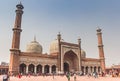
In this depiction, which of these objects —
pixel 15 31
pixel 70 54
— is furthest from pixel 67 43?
pixel 15 31

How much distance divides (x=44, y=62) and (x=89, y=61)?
1311 centimetres

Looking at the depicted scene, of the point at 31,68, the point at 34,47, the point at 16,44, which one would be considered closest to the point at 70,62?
the point at 34,47

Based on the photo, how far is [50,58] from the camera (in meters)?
32.5

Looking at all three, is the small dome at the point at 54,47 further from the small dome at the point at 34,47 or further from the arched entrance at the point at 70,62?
the arched entrance at the point at 70,62

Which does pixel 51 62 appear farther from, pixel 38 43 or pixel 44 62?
pixel 38 43

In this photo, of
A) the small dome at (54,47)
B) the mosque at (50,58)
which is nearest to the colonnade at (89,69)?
the mosque at (50,58)

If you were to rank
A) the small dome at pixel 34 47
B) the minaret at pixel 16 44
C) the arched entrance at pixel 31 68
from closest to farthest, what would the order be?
the minaret at pixel 16 44
the arched entrance at pixel 31 68
the small dome at pixel 34 47

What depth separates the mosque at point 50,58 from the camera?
92.6 feet

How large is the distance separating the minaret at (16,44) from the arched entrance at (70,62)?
1229cm

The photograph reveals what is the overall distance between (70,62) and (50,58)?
7075 mm

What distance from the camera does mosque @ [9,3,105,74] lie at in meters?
28.2

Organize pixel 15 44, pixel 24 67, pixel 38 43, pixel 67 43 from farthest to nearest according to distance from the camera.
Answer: pixel 38 43
pixel 67 43
pixel 24 67
pixel 15 44

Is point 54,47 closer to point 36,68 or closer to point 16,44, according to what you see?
point 36,68

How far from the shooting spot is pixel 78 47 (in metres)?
37.9
